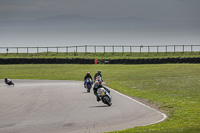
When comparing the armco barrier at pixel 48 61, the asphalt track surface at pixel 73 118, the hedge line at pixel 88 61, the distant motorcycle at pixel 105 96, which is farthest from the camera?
the armco barrier at pixel 48 61

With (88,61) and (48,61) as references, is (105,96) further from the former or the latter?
(48,61)

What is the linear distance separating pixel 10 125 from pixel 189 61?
196 feet

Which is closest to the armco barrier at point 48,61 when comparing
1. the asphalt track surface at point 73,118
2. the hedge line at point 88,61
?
the hedge line at point 88,61

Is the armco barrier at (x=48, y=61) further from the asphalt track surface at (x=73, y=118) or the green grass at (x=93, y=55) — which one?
the asphalt track surface at (x=73, y=118)

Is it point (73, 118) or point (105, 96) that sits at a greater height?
point (105, 96)

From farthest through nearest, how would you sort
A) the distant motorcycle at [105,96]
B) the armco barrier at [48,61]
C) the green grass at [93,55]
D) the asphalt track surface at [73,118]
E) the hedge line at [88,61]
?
the green grass at [93,55], the armco barrier at [48,61], the hedge line at [88,61], the distant motorcycle at [105,96], the asphalt track surface at [73,118]

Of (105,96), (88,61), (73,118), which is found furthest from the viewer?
(88,61)

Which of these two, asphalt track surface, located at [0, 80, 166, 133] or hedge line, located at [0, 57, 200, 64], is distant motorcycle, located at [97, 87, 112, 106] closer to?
asphalt track surface, located at [0, 80, 166, 133]

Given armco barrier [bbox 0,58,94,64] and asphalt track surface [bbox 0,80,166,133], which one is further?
armco barrier [bbox 0,58,94,64]

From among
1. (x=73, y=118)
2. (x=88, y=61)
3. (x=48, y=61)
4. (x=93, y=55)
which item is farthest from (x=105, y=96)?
(x=93, y=55)

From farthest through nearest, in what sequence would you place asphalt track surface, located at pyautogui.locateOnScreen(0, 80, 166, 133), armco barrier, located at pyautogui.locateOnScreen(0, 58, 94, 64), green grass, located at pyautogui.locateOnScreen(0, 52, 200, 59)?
1. green grass, located at pyautogui.locateOnScreen(0, 52, 200, 59)
2. armco barrier, located at pyautogui.locateOnScreen(0, 58, 94, 64)
3. asphalt track surface, located at pyautogui.locateOnScreen(0, 80, 166, 133)

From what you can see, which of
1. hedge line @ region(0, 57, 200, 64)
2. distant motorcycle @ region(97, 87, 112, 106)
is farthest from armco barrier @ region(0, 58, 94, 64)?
distant motorcycle @ region(97, 87, 112, 106)

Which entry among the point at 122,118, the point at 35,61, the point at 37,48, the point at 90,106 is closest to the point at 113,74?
the point at 35,61

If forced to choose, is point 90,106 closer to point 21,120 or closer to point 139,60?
point 21,120
